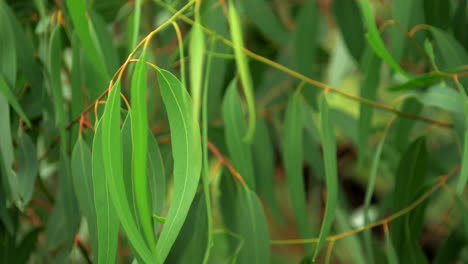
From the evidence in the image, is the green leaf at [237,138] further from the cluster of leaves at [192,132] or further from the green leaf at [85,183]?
the green leaf at [85,183]

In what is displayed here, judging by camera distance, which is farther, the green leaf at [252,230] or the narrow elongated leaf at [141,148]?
the green leaf at [252,230]

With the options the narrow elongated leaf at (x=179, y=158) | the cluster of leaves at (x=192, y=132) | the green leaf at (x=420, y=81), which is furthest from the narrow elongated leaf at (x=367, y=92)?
the narrow elongated leaf at (x=179, y=158)

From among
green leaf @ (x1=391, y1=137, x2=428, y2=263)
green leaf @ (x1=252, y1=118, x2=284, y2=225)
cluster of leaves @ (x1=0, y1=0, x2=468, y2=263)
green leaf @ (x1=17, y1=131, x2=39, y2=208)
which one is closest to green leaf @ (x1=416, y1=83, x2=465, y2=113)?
cluster of leaves @ (x1=0, y1=0, x2=468, y2=263)

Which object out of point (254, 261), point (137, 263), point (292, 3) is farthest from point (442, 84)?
point (292, 3)

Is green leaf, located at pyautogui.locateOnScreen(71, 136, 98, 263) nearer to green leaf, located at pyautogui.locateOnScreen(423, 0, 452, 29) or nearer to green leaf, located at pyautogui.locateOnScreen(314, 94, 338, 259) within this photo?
green leaf, located at pyautogui.locateOnScreen(314, 94, 338, 259)

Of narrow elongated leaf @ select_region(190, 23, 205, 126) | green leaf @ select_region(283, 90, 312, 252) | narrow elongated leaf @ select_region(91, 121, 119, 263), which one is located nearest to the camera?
narrow elongated leaf @ select_region(190, 23, 205, 126)

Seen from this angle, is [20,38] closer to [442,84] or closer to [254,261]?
A: [254,261]
